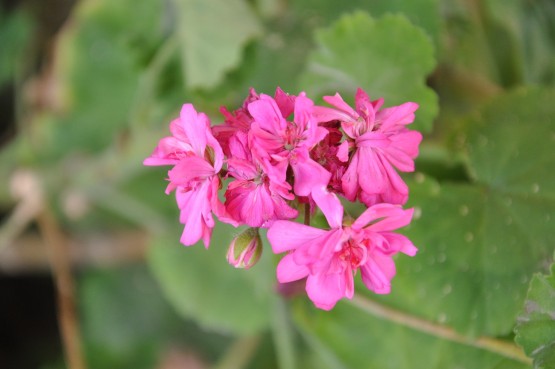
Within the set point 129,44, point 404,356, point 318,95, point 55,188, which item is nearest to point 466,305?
point 404,356

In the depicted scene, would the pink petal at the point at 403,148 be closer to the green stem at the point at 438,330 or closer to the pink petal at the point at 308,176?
the pink petal at the point at 308,176

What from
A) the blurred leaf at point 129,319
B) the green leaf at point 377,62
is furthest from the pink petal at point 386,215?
the blurred leaf at point 129,319

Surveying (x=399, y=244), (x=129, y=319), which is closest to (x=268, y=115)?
(x=399, y=244)

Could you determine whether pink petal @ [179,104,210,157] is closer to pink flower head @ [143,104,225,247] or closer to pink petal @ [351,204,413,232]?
pink flower head @ [143,104,225,247]

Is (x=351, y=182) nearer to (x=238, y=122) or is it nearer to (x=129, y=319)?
(x=238, y=122)

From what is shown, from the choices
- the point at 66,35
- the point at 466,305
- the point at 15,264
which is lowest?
the point at 15,264

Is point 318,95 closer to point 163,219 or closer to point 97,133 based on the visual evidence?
point 163,219

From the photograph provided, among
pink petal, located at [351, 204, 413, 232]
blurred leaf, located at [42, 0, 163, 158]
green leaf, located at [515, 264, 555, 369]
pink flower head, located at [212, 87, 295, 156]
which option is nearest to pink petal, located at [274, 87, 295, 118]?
pink flower head, located at [212, 87, 295, 156]
